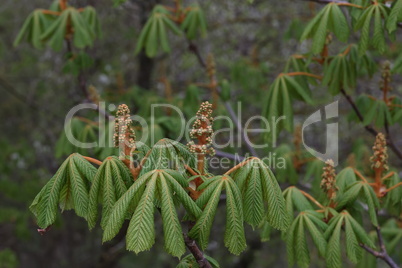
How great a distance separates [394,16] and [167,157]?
1.61m

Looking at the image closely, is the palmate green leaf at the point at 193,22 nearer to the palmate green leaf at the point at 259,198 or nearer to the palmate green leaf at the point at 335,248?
the palmate green leaf at the point at 335,248

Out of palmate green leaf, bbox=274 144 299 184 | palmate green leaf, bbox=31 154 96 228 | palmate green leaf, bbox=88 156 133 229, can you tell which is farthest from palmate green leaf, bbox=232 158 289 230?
palmate green leaf, bbox=274 144 299 184

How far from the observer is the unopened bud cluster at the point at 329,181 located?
2267 millimetres

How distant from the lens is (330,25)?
2770mm

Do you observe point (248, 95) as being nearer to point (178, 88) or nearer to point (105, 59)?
point (178, 88)

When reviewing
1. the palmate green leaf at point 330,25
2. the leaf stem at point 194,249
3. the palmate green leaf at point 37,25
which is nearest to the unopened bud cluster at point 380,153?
the palmate green leaf at point 330,25

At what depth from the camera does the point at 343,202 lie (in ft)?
7.76

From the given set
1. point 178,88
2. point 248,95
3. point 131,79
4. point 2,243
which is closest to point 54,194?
point 248,95

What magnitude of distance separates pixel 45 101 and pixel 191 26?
406 cm

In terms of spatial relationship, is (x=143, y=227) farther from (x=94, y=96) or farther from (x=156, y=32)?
(x=156, y=32)

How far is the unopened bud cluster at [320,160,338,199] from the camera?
7.44 ft

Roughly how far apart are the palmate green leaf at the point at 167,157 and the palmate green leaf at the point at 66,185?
24 cm

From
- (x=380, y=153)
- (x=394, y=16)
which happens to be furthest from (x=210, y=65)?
(x=380, y=153)

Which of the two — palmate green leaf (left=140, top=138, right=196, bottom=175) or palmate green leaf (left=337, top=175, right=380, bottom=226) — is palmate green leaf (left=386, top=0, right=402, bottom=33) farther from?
palmate green leaf (left=140, top=138, right=196, bottom=175)
